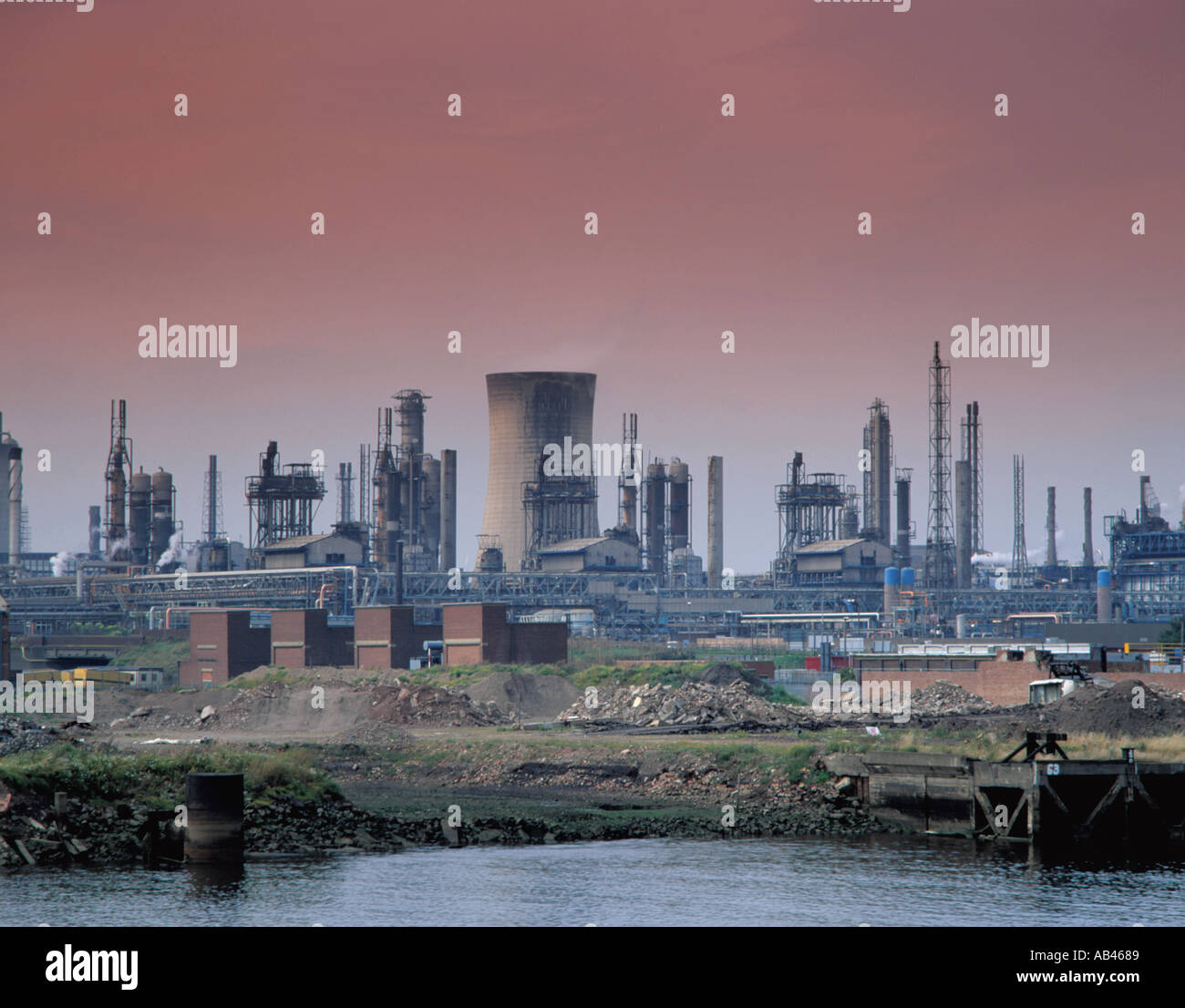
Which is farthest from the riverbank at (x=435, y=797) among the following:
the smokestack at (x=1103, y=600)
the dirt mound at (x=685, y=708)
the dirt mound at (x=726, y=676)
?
the smokestack at (x=1103, y=600)

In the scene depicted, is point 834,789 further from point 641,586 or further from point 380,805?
point 641,586

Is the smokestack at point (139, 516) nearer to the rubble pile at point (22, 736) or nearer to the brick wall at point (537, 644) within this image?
the brick wall at point (537, 644)

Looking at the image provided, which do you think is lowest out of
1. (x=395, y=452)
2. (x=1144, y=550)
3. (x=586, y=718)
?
(x=586, y=718)

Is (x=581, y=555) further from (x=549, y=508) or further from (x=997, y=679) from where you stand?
(x=997, y=679)

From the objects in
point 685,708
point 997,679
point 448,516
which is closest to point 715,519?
point 448,516

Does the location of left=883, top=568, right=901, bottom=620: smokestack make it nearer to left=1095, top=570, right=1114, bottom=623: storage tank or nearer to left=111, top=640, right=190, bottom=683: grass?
left=1095, top=570, right=1114, bottom=623: storage tank
